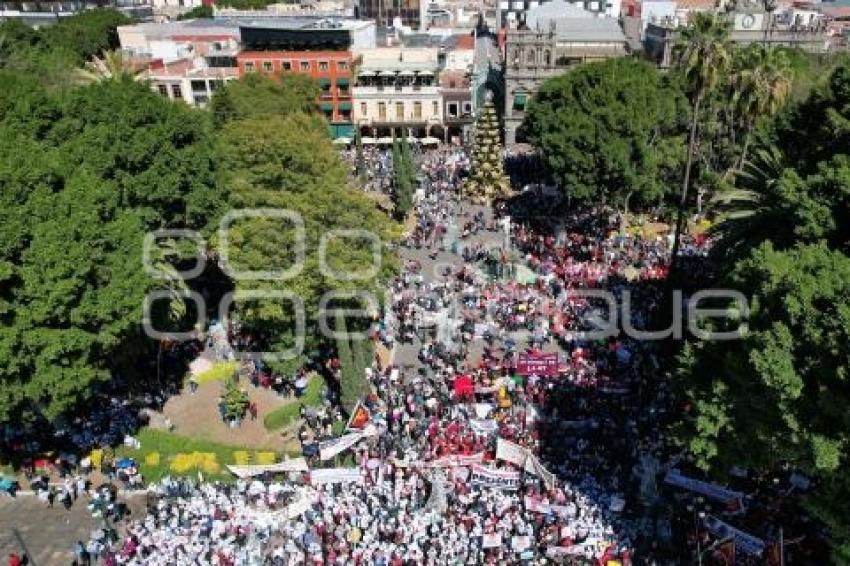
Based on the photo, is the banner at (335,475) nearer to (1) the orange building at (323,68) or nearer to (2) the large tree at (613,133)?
(2) the large tree at (613,133)

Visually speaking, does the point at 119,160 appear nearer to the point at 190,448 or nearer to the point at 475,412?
the point at 190,448

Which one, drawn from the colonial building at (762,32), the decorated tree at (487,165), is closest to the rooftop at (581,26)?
the colonial building at (762,32)

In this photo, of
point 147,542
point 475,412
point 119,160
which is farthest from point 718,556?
point 119,160

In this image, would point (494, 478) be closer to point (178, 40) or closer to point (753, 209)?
point (753, 209)

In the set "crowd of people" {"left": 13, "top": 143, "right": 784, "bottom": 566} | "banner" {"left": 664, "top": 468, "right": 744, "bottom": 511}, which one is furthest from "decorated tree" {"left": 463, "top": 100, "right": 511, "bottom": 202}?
"banner" {"left": 664, "top": 468, "right": 744, "bottom": 511}

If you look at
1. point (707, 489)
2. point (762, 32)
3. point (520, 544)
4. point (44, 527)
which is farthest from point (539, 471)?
point (762, 32)
